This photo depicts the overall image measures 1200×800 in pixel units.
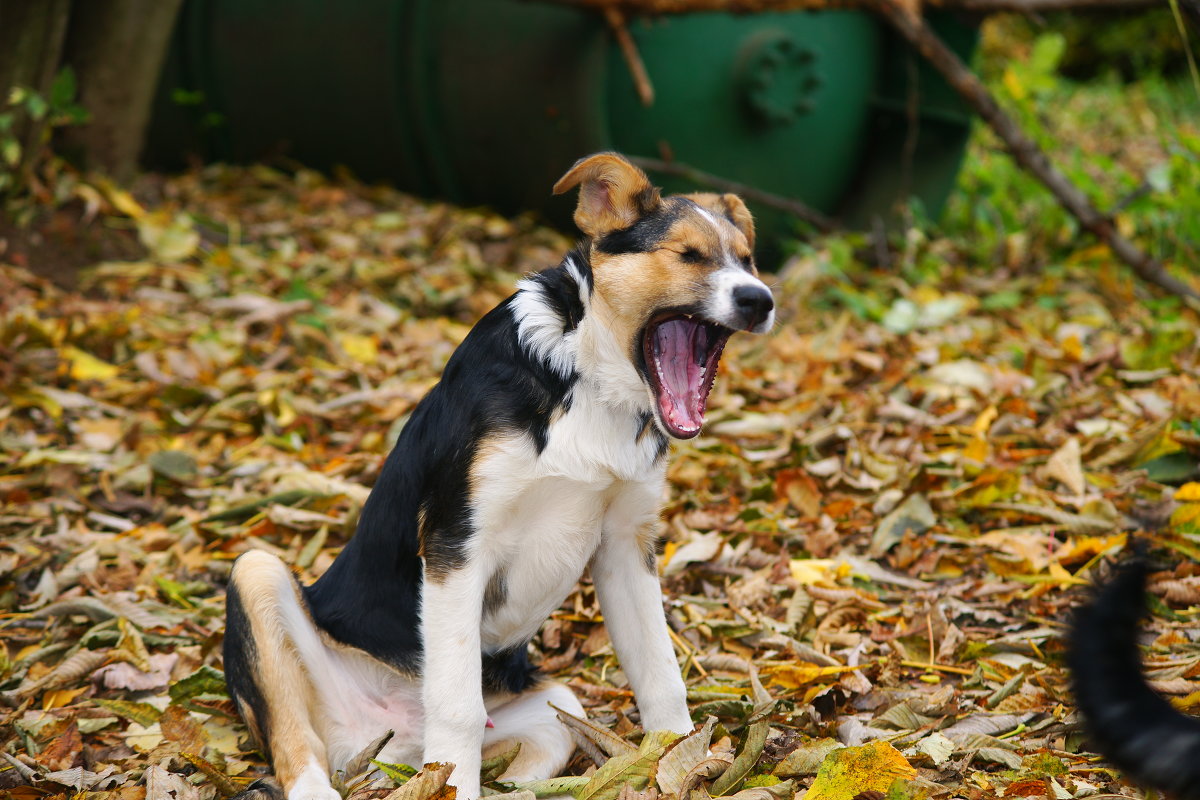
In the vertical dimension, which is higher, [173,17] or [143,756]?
[173,17]

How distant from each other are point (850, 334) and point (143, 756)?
13.2ft

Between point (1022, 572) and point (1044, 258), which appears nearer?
point (1022, 572)

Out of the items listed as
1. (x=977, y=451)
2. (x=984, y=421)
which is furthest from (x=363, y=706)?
(x=984, y=421)

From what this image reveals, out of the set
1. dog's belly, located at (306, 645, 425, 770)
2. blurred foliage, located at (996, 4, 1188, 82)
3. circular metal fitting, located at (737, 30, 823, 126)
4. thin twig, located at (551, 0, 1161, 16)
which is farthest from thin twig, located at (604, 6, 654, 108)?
blurred foliage, located at (996, 4, 1188, 82)

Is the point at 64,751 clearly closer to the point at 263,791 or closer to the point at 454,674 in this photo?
the point at 263,791

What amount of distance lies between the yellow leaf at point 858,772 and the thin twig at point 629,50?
4469 millimetres

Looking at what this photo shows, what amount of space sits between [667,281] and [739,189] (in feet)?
13.1

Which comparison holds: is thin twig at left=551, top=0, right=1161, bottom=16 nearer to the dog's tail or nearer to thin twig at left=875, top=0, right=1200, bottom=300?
thin twig at left=875, top=0, right=1200, bottom=300

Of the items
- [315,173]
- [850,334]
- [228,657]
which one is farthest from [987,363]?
[315,173]

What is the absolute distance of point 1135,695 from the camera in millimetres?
1693

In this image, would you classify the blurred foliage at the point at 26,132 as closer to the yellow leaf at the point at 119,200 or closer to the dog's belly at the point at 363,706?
the yellow leaf at the point at 119,200

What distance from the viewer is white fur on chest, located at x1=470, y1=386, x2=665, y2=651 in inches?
105

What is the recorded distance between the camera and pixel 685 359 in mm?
2959

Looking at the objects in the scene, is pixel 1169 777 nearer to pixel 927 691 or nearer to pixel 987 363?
pixel 927 691
